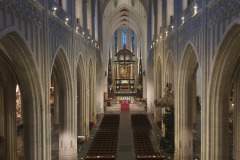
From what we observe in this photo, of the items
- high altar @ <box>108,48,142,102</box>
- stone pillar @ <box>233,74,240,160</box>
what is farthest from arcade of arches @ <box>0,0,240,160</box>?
high altar @ <box>108,48,142,102</box>

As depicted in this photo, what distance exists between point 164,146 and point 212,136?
7275mm

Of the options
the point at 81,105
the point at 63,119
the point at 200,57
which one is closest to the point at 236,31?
the point at 200,57

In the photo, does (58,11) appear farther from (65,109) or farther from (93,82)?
(93,82)

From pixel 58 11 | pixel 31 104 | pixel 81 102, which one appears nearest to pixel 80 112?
pixel 81 102

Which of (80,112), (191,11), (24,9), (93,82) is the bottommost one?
(80,112)

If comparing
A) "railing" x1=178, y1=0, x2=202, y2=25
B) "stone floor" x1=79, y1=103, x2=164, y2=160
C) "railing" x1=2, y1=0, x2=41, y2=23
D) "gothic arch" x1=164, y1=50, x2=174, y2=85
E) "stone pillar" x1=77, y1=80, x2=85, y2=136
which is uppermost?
"railing" x1=178, y1=0, x2=202, y2=25

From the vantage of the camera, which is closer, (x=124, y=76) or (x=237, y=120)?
(x=237, y=120)

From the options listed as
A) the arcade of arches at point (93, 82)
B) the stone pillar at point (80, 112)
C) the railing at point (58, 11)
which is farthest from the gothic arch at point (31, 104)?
the stone pillar at point (80, 112)

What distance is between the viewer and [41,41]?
8.68m

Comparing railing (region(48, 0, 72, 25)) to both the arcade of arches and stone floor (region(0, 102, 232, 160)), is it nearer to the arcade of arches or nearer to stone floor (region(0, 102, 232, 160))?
the arcade of arches

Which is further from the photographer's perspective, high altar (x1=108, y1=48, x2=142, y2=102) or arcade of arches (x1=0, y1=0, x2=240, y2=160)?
high altar (x1=108, y1=48, x2=142, y2=102)

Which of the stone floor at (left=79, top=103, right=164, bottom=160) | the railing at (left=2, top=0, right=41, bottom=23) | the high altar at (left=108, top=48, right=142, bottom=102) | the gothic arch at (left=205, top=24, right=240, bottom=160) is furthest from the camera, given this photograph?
the high altar at (left=108, top=48, right=142, bottom=102)

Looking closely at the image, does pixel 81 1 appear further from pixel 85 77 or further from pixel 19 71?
pixel 19 71

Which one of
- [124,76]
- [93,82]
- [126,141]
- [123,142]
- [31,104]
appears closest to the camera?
[31,104]
